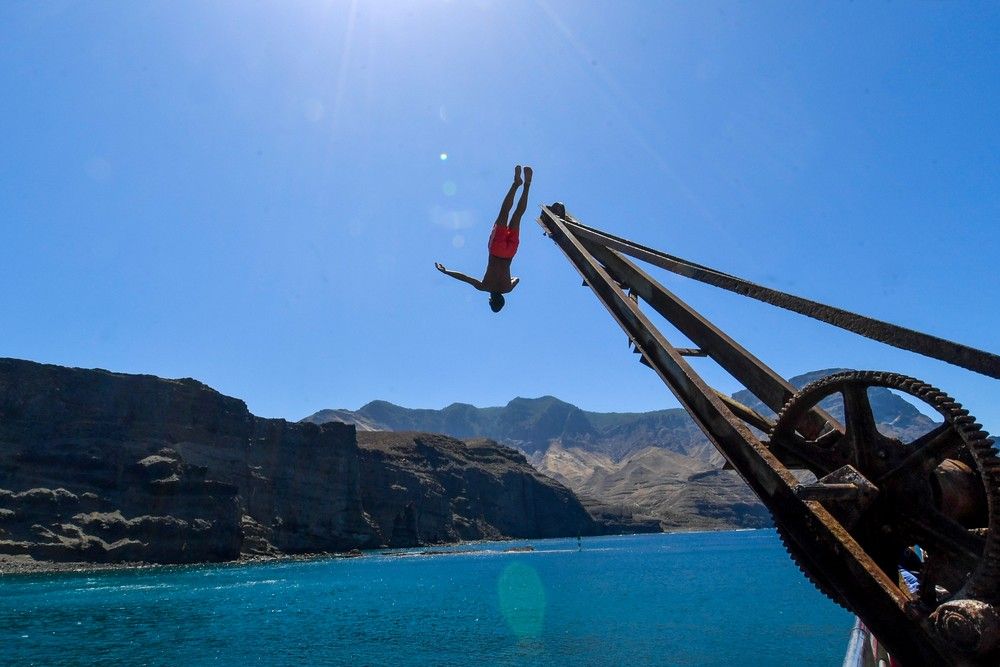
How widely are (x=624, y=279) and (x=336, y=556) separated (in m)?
150

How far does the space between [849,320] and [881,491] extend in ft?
3.66

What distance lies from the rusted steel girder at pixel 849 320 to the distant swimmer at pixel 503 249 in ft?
15.3

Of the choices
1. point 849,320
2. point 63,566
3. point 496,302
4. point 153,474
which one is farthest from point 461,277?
point 153,474

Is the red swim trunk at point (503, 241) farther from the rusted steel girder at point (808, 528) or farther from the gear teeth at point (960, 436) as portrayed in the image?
the gear teeth at point (960, 436)

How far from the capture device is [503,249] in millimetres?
11211

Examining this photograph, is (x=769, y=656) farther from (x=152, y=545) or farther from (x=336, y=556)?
(x=336, y=556)

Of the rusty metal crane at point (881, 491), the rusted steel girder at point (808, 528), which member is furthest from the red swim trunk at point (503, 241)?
the rusted steel girder at point (808, 528)

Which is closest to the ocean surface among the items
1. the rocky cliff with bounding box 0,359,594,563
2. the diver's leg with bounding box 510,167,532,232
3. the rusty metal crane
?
the rocky cliff with bounding box 0,359,594,563

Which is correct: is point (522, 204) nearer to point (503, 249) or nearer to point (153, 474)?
point (503, 249)

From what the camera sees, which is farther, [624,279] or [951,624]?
[624,279]

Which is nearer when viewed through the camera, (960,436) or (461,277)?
(960,436)

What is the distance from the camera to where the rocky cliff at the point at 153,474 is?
10175 cm

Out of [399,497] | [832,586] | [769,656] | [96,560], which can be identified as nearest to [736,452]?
[832,586]

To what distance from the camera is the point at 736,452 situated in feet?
12.4
